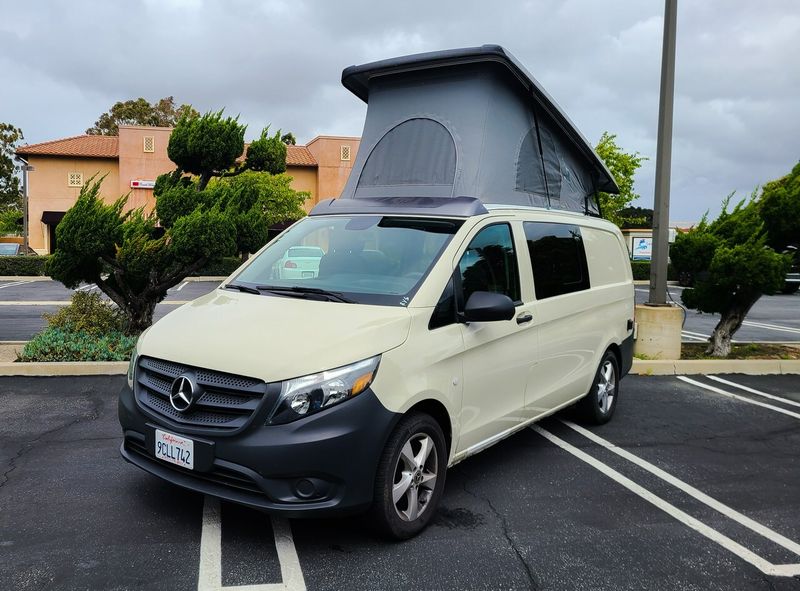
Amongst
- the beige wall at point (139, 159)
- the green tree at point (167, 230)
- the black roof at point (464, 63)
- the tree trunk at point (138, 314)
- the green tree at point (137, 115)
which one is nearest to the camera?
the black roof at point (464, 63)

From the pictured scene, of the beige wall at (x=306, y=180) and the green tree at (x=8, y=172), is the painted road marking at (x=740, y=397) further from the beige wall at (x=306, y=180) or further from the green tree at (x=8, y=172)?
the green tree at (x=8, y=172)

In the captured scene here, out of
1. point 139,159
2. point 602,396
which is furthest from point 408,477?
point 139,159

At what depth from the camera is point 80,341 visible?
795 centimetres

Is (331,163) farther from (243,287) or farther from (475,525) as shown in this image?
(475,525)

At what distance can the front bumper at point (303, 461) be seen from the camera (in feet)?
10.2

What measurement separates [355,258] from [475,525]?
1.79 m

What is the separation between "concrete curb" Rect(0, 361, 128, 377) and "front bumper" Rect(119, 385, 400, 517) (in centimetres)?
463

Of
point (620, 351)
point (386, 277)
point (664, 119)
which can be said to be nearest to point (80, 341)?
point (386, 277)

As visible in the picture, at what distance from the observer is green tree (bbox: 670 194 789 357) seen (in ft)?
28.4

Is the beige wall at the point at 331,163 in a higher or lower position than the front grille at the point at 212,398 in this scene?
higher

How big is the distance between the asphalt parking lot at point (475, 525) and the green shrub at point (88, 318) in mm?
2834

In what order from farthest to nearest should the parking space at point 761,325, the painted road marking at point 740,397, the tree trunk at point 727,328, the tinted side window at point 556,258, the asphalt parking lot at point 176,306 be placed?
the parking space at point 761,325
the asphalt parking lot at point 176,306
the tree trunk at point 727,328
the painted road marking at point 740,397
the tinted side window at point 556,258

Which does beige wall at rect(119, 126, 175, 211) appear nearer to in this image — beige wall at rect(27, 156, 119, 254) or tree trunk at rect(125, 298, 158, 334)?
beige wall at rect(27, 156, 119, 254)

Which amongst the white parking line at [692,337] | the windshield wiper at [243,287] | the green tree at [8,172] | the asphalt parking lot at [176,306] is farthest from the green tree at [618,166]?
the green tree at [8,172]
